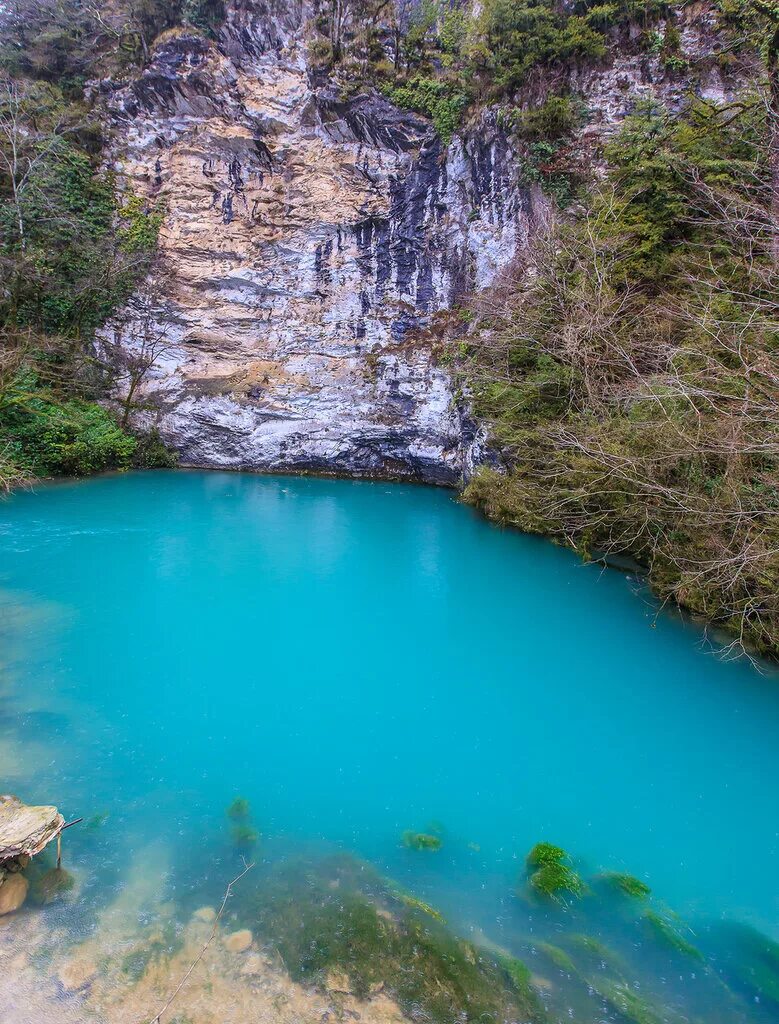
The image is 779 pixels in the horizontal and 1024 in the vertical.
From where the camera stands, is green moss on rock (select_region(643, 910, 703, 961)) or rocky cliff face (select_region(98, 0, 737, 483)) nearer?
green moss on rock (select_region(643, 910, 703, 961))

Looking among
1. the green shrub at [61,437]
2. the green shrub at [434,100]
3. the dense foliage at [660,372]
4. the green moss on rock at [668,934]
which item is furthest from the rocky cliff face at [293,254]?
the green moss on rock at [668,934]

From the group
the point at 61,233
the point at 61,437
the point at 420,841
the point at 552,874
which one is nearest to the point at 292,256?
the point at 61,233

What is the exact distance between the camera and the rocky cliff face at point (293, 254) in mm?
12969

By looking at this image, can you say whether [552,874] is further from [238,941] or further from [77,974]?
[77,974]

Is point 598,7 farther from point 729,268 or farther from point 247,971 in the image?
point 247,971

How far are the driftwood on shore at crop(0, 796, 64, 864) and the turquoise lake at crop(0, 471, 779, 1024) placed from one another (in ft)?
0.92

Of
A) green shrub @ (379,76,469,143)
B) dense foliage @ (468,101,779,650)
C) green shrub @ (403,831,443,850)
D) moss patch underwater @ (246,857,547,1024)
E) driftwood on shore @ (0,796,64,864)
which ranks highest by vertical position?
green shrub @ (379,76,469,143)

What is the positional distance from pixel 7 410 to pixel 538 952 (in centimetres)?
1354

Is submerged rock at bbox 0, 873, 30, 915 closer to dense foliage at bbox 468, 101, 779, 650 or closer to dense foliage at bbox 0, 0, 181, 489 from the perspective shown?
dense foliage at bbox 468, 101, 779, 650

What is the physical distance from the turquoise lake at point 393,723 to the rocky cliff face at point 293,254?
19.5ft

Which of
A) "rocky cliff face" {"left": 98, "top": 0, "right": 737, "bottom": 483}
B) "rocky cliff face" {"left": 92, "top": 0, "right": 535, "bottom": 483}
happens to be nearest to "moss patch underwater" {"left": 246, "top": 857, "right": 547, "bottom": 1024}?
"rocky cliff face" {"left": 98, "top": 0, "right": 737, "bottom": 483}

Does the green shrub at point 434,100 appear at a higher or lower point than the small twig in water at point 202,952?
higher

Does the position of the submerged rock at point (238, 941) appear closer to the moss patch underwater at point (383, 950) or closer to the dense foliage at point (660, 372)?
the moss patch underwater at point (383, 950)

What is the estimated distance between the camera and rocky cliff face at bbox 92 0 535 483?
13.0 metres
